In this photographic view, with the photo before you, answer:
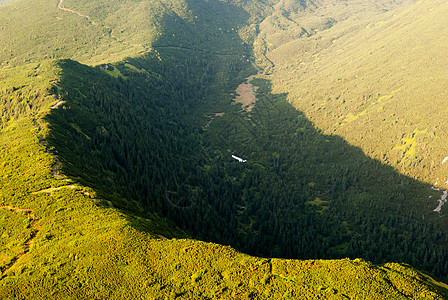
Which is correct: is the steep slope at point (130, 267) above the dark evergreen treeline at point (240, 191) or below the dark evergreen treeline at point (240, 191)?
above

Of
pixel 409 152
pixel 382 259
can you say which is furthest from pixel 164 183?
pixel 409 152

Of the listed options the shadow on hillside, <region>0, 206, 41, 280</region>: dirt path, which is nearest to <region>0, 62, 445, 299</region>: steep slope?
<region>0, 206, 41, 280</region>: dirt path

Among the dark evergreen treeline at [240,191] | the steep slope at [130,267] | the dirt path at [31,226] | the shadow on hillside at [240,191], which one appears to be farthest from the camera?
the dark evergreen treeline at [240,191]

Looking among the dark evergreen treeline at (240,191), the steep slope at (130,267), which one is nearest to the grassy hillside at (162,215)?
the steep slope at (130,267)

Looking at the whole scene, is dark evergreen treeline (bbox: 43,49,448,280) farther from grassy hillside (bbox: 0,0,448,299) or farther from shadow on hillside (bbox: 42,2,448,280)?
grassy hillside (bbox: 0,0,448,299)

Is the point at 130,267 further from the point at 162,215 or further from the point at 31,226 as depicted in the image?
the point at 162,215

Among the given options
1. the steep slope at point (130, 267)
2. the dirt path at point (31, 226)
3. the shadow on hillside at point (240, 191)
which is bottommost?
the shadow on hillside at point (240, 191)

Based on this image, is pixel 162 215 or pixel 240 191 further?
pixel 240 191

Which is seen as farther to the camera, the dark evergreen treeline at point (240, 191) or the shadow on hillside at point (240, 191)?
the dark evergreen treeline at point (240, 191)


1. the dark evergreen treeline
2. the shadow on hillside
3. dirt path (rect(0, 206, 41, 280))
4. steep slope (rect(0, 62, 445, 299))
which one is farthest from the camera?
the dark evergreen treeline

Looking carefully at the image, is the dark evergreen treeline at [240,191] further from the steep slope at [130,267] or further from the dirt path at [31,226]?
the dirt path at [31,226]

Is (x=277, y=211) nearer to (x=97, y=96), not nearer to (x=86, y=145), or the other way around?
(x=86, y=145)

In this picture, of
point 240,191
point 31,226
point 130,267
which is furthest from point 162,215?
point 240,191

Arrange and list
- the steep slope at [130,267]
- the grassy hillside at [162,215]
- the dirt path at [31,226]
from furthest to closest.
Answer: the dirt path at [31,226], the grassy hillside at [162,215], the steep slope at [130,267]
